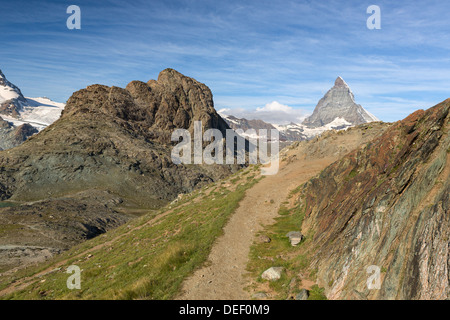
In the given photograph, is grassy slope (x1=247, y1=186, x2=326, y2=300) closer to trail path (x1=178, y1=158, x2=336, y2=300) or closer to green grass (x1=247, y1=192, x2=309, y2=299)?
green grass (x1=247, y1=192, x2=309, y2=299)

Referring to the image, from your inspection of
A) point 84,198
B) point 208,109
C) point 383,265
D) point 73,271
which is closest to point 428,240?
point 383,265

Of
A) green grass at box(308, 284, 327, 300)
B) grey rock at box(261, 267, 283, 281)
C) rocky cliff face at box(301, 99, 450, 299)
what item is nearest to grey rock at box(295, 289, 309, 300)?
green grass at box(308, 284, 327, 300)

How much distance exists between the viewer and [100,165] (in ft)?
414

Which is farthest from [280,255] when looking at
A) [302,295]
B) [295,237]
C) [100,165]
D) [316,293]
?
[100,165]

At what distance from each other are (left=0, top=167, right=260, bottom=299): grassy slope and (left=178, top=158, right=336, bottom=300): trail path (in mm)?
841

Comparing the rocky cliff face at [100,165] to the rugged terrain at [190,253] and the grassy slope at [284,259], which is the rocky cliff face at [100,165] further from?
the grassy slope at [284,259]

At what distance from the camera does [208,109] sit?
197 m

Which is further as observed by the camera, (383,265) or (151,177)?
(151,177)

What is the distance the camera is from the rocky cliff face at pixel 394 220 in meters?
11.5

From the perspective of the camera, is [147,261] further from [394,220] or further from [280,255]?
[394,220]

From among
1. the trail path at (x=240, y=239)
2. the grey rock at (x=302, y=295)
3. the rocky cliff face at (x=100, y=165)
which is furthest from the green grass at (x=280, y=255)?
the rocky cliff face at (x=100, y=165)

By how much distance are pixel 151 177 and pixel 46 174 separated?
132ft

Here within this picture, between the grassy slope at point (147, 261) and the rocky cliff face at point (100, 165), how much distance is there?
2971cm
